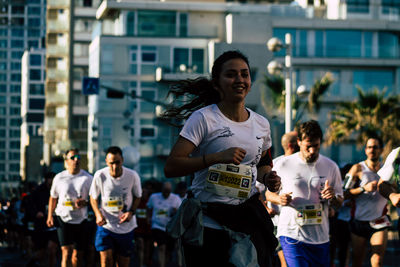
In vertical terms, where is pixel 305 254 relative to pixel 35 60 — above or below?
below

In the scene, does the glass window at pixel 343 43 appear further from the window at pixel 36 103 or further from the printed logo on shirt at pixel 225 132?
the window at pixel 36 103

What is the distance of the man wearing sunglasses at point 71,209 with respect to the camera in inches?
530

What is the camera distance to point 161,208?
57.6 feet

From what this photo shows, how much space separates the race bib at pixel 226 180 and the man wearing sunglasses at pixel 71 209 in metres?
8.04

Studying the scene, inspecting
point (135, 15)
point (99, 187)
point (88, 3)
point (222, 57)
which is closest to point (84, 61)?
point (88, 3)

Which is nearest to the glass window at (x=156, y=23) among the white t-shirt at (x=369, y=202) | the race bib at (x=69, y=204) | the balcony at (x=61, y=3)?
the balcony at (x=61, y=3)

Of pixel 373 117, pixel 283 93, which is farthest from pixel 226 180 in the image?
pixel 283 93

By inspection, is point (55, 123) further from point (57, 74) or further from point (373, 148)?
point (373, 148)

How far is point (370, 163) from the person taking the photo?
11109 mm

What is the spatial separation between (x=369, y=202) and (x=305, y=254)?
2.93 meters

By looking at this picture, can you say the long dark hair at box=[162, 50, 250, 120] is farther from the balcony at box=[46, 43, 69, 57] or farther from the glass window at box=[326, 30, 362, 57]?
the balcony at box=[46, 43, 69, 57]

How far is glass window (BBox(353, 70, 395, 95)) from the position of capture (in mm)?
57281

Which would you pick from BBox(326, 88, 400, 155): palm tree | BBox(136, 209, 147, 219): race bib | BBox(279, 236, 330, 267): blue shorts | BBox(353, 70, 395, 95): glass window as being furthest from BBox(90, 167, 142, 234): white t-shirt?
BBox(353, 70, 395, 95): glass window

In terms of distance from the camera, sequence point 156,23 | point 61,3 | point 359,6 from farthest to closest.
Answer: point 61,3 < point 359,6 < point 156,23
